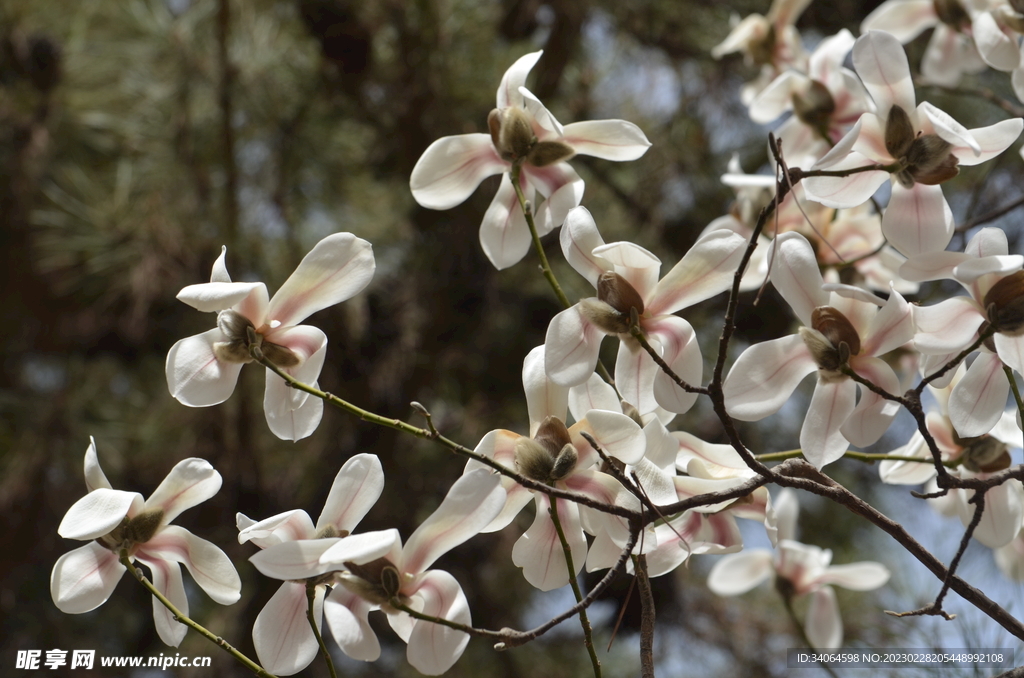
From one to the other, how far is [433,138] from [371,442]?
1.20 ft

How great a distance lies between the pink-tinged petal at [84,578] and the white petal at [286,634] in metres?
0.07

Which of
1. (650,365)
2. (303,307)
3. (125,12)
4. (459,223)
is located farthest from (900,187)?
(125,12)

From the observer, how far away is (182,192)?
1143 mm

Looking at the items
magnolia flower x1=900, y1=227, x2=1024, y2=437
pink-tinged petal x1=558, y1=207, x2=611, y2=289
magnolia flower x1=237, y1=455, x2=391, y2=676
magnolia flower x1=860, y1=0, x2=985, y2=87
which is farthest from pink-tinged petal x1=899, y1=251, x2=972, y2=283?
magnolia flower x1=860, y1=0, x2=985, y2=87

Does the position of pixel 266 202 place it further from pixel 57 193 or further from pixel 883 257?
pixel 883 257

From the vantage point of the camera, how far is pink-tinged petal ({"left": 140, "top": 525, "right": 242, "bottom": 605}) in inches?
14.4

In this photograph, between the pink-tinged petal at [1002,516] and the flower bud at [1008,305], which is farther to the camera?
the pink-tinged petal at [1002,516]

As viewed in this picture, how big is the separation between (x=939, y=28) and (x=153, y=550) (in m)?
0.66

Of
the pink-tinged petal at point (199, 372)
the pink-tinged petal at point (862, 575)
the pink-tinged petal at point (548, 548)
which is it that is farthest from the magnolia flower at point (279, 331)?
the pink-tinged petal at point (862, 575)

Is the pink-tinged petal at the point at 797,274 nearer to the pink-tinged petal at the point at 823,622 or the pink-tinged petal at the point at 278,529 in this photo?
the pink-tinged petal at the point at 278,529

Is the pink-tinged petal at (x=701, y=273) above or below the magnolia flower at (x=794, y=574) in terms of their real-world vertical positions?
above

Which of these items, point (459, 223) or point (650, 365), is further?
point (459, 223)

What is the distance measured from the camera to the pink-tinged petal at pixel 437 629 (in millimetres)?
327

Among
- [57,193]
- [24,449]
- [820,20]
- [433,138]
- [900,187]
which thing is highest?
[900,187]
